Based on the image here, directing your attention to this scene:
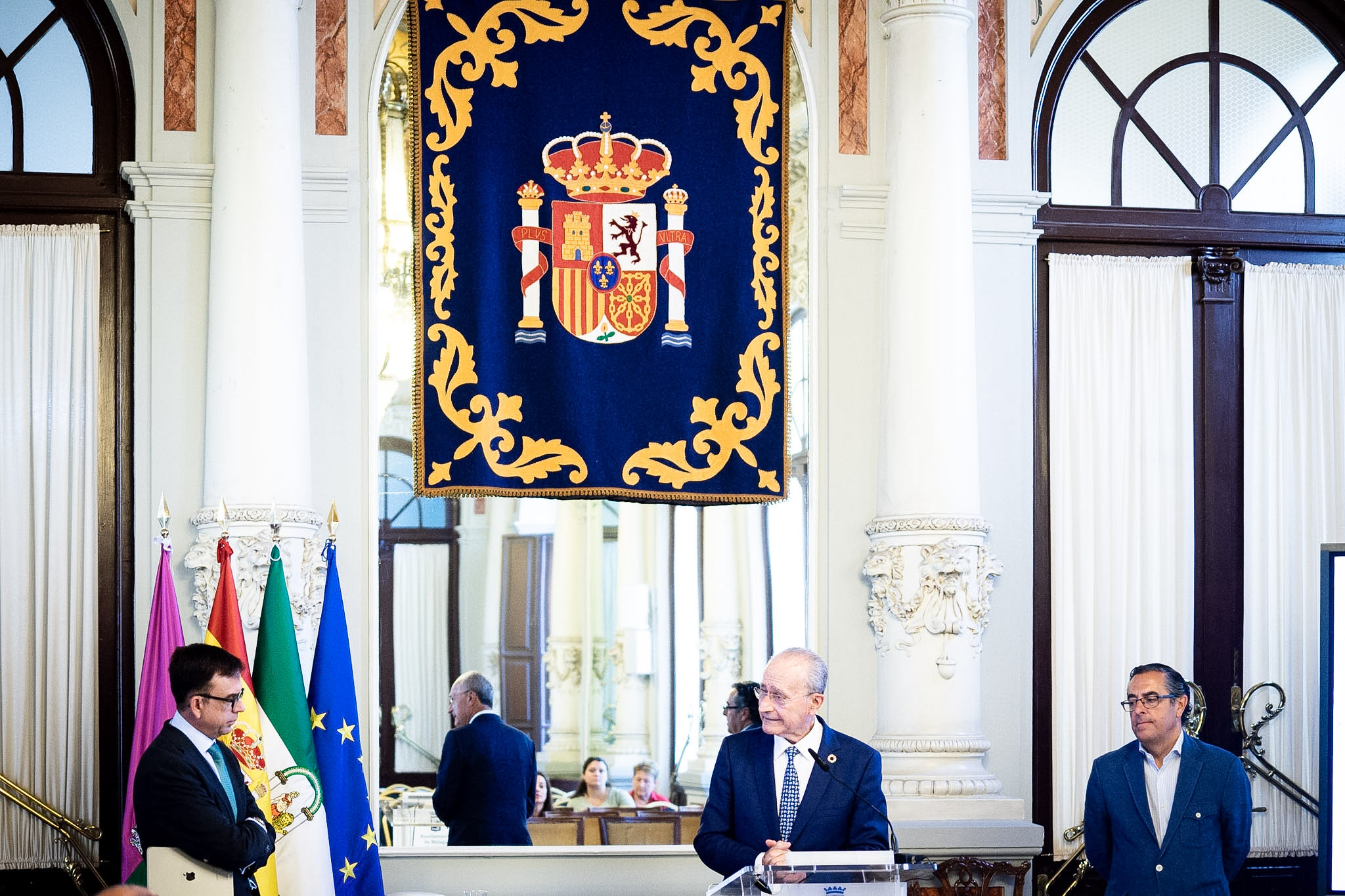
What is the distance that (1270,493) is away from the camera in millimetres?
7691

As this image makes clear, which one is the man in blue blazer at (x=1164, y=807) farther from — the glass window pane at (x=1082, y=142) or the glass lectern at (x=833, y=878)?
the glass window pane at (x=1082, y=142)

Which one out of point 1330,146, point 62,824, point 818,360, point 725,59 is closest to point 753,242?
point 818,360

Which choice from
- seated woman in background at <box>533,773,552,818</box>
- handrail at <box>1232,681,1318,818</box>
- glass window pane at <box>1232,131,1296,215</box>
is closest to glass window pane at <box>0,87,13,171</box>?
seated woman in background at <box>533,773,552,818</box>

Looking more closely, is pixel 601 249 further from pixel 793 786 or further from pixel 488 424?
pixel 793 786

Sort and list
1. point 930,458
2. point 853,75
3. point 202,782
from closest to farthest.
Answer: point 202,782 → point 930,458 → point 853,75

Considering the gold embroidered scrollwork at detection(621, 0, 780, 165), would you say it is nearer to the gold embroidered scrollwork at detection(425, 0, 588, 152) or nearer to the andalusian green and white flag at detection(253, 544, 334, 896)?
the gold embroidered scrollwork at detection(425, 0, 588, 152)

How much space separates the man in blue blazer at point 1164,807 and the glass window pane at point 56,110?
16.2 feet

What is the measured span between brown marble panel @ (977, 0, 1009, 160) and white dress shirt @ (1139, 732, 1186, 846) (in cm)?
310

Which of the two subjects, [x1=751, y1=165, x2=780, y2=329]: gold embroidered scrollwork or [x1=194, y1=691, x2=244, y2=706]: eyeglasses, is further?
[x1=751, y1=165, x2=780, y2=329]: gold embroidered scrollwork

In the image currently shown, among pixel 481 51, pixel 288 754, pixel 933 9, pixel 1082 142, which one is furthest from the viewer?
pixel 1082 142

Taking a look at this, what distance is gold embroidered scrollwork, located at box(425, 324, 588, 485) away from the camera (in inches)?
286

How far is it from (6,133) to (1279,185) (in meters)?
5.82

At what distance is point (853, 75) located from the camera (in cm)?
755

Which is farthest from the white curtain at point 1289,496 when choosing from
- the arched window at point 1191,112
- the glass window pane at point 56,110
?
the glass window pane at point 56,110
